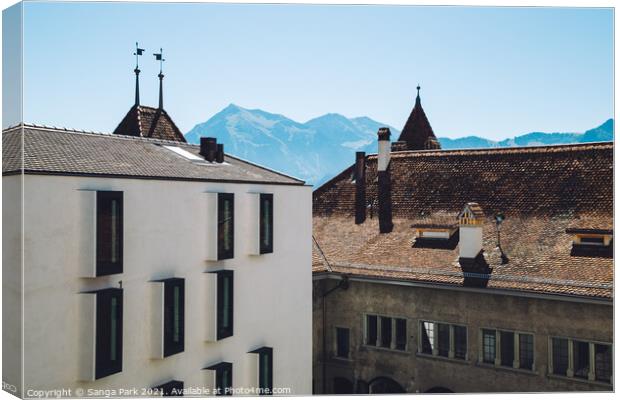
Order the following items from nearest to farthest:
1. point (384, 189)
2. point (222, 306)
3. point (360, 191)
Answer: point (222, 306), point (384, 189), point (360, 191)

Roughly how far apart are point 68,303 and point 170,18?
509cm

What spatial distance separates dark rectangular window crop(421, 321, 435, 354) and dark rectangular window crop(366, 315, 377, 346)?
3.98 feet

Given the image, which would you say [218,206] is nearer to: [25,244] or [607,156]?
[25,244]

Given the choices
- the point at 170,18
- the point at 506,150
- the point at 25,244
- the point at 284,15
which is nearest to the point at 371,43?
the point at 284,15

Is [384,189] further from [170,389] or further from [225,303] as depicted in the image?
[170,389]

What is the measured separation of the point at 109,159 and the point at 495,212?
9160mm

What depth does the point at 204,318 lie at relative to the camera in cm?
1445

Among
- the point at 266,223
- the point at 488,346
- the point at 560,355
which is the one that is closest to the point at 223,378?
the point at 266,223

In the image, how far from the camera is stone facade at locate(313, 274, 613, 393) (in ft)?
51.7

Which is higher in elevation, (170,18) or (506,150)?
(170,18)

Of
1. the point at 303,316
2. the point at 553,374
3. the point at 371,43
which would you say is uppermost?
the point at 371,43

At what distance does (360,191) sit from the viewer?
20.6 m

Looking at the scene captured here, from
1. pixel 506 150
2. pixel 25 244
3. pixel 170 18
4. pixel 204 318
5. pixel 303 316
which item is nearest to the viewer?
pixel 25 244

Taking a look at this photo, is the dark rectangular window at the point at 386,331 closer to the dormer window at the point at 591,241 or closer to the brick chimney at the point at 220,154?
the dormer window at the point at 591,241
